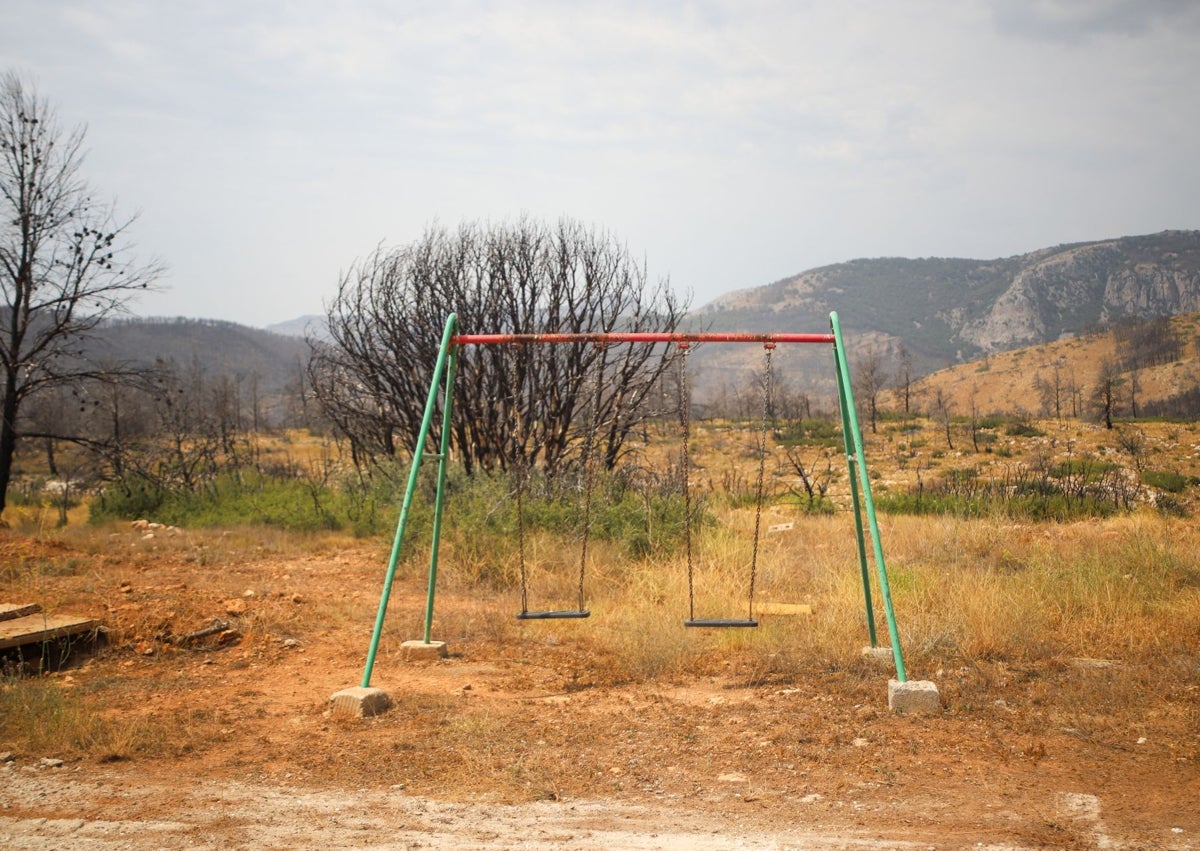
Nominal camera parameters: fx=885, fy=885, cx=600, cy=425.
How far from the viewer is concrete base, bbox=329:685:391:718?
5391 mm

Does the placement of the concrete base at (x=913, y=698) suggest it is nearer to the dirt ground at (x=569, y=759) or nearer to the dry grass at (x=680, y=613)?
the dirt ground at (x=569, y=759)

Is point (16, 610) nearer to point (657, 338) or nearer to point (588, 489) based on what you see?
point (588, 489)

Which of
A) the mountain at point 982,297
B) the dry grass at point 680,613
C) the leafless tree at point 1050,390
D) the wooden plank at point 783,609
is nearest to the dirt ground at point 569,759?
the dry grass at point 680,613

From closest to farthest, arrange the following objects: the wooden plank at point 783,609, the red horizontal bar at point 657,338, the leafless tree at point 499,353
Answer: the red horizontal bar at point 657,338 < the wooden plank at point 783,609 < the leafless tree at point 499,353

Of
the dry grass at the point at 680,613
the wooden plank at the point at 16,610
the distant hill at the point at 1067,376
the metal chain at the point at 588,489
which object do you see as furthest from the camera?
the distant hill at the point at 1067,376

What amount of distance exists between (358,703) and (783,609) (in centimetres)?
392

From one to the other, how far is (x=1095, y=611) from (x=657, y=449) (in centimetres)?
1974

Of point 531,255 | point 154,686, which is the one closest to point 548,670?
point 154,686

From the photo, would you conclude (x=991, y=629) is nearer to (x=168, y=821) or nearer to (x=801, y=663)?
(x=801, y=663)

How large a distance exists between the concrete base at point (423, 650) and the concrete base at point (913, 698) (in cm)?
338

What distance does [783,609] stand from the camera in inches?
307

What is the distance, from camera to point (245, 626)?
25.5ft

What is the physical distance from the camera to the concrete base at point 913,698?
16.9 ft

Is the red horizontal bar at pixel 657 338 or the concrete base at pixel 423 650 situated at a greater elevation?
the red horizontal bar at pixel 657 338
